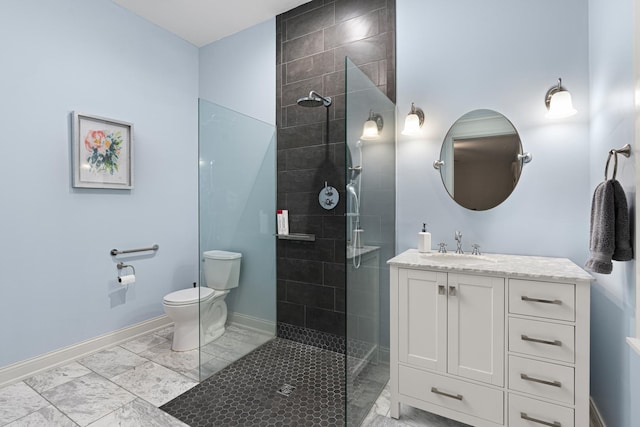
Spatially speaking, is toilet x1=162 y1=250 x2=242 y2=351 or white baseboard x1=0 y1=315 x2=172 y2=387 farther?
toilet x1=162 y1=250 x2=242 y2=351

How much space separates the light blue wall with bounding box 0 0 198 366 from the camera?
6.86 feet

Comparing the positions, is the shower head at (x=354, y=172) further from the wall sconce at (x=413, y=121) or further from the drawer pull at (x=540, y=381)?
the drawer pull at (x=540, y=381)

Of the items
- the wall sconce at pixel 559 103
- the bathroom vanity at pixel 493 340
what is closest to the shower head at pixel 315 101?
the bathroom vanity at pixel 493 340

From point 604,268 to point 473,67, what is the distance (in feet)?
4.68

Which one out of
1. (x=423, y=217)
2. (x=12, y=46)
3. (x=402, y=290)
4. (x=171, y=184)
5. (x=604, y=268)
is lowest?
(x=402, y=290)

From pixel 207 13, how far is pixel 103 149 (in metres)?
1.52

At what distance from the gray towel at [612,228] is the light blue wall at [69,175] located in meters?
3.24

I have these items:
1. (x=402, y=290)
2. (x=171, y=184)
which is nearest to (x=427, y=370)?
(x=402, y=290)

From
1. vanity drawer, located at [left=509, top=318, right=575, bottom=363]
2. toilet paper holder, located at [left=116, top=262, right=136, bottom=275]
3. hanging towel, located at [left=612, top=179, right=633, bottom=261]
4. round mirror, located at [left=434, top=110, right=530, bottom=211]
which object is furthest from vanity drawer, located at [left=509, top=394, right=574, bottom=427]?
toilet paper holder, located at [left=116, top=262, right=136, bottom=275]

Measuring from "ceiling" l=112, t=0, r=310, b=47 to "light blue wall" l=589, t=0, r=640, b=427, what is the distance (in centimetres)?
214

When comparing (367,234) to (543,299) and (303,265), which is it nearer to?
(543,299)

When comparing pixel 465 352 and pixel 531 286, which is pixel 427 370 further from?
pixel 531 286

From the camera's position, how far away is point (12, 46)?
2070 millimetres

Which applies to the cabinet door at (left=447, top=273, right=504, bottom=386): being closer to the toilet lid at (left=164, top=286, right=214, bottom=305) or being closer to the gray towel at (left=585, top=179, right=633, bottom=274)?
the gray towel at (left=585, top=179, right=633, bottom=274)
